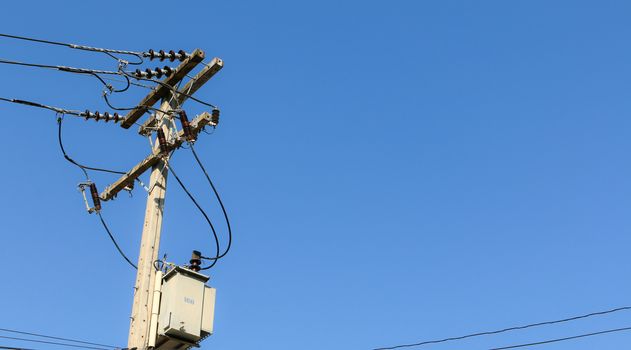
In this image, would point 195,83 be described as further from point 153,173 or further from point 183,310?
point 183,310

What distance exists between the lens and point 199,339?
11.3 meters

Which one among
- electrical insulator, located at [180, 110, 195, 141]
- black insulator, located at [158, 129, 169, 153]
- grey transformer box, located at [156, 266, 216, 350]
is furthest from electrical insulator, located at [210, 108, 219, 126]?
grey transformer box, located at [156, 266, 216, 350]

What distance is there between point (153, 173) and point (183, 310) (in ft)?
7.25

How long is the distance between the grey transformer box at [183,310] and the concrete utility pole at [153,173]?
0.55 feet

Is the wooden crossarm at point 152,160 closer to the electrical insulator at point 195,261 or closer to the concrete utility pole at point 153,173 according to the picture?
the concrete utility pole at point 153,173

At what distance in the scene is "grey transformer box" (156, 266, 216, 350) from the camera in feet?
36.6

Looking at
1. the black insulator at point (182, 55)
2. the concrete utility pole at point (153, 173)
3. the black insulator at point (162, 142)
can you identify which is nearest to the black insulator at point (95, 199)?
the concrete utility pole at point (153, 173)

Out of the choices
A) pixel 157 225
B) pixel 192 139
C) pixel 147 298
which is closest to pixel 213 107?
pixel 192 139

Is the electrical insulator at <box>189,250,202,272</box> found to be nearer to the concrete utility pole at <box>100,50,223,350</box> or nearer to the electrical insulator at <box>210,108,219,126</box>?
the concrete utility pole at <box>100,50,223,350</box>

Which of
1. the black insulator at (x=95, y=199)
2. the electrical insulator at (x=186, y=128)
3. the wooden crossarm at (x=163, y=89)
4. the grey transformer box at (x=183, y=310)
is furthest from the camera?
the black insulator at (x=95, y=199)

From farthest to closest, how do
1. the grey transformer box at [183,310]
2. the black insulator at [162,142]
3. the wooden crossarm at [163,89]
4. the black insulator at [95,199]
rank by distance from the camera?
1. the black insulator at [95,199]
2. the wooden crossarm at [163,89]
3. the black insulator at [162,142]
4. the grey transformer box at [183,310]

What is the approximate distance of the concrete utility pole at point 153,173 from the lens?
11367mm

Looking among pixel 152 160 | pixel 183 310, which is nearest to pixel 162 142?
pixel 152 160

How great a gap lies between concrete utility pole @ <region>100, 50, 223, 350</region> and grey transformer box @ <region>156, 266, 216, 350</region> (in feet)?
0.55
